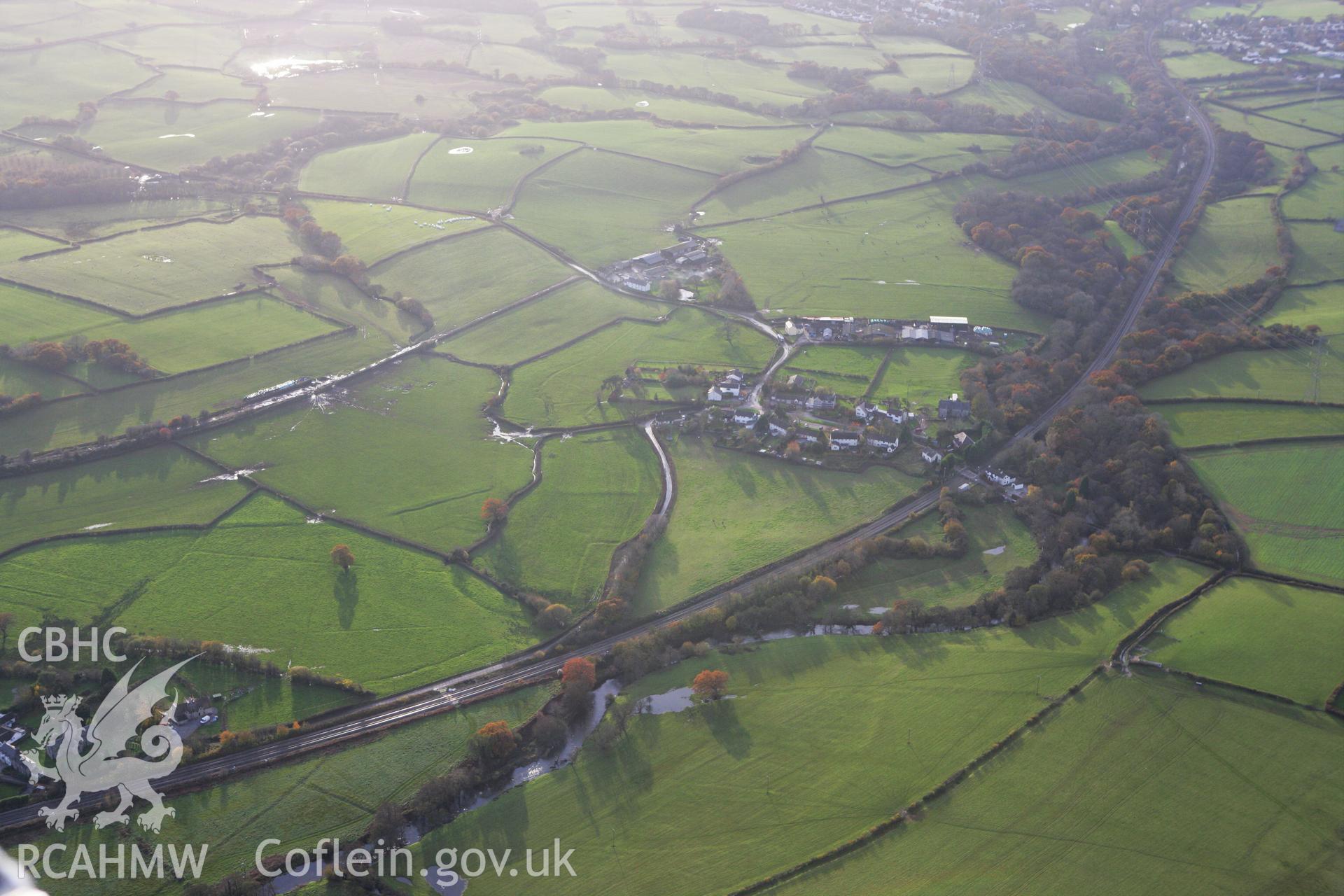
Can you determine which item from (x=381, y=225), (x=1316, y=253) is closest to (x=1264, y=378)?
(x=1316, y=253)

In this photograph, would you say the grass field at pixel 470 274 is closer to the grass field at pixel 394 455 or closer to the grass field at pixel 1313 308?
the grass field at pixel 394 455

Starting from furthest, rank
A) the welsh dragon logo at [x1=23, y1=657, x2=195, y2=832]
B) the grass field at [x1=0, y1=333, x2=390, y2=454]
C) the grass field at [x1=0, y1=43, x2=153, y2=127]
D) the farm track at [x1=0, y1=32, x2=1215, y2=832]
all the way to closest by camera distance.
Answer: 1. the grass field at [x1=0, y1=43, x2=153, y2=127]
2. the grass field at [x1=0, y1=333, x2=390, y2=454]
3. the farm track at [x1=0, y1=32, x2=1215, y2=832]
4. the welsh dragon logo at [x1=23, y1=657, x2=195, y2=832]

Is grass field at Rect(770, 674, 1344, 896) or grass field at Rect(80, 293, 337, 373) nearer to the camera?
grass field at Rect(770, 674, 1344, 896)

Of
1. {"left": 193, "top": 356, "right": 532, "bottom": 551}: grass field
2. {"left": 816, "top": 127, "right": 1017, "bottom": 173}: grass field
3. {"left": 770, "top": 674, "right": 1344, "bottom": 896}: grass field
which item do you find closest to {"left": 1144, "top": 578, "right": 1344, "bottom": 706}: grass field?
{"left": 770, "top": 674, "right": 1344, "bottom": 896}: grass field

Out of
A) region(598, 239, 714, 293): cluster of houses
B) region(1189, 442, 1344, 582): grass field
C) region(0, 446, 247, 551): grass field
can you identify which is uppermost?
region(1189, 442, 1344, 582): grass field

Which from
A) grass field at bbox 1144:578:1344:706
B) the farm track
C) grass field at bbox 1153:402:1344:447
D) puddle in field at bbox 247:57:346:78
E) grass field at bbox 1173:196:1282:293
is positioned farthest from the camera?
puddle in field at bbox 247:57:346:78

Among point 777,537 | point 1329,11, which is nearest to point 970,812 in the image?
point 777,537

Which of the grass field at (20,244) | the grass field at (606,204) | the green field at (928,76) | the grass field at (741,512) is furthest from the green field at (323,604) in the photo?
the green field at (928,76)

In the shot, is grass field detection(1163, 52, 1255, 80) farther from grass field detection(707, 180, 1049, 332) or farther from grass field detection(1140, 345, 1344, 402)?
grass field detection(1140, 345, 1344, 402)
